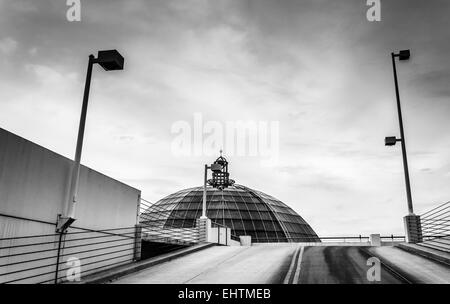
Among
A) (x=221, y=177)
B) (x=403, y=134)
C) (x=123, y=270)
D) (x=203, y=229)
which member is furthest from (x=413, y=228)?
(x=221, y=177)

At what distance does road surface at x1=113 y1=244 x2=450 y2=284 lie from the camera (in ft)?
35.9

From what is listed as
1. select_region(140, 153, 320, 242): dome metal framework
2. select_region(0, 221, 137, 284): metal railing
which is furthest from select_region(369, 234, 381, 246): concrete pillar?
select_region(0, 221, 137, 284): metal railing

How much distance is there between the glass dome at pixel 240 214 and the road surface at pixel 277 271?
28207 millimetres

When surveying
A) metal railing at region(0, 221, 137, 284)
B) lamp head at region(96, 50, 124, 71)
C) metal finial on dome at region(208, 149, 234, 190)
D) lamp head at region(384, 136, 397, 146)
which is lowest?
metal railing at region(0, 221, 137, 284)

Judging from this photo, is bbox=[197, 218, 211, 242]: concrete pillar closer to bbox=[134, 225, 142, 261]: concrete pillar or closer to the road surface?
the road surface

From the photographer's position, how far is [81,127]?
11461 millimetres

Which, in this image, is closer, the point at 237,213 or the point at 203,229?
the point at 203,229

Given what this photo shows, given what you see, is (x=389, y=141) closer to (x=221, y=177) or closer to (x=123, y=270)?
(x=123, y=270)

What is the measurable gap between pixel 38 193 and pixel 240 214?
3878cm

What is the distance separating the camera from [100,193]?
13.3m

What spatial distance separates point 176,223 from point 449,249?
36.4 metres

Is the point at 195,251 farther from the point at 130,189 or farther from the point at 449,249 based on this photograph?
the point at 449,249

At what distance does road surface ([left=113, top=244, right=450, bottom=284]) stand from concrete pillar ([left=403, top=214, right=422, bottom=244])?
3089mm
